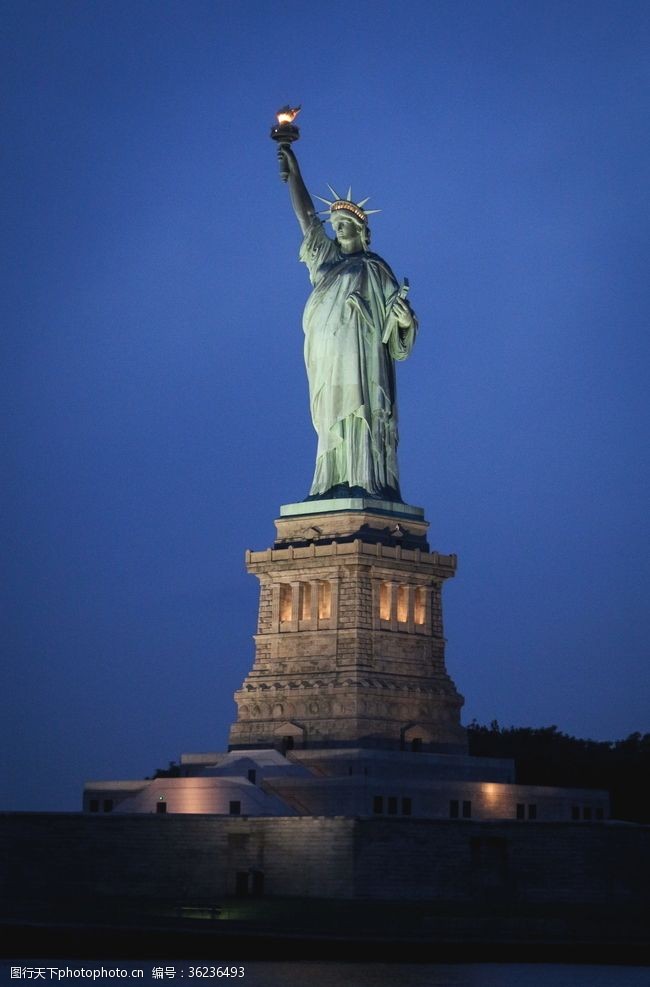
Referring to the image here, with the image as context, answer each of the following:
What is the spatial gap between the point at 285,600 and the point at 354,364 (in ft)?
22.5

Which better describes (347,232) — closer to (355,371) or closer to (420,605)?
(355,371)

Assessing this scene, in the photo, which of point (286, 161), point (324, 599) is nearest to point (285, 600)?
point (324, 599)

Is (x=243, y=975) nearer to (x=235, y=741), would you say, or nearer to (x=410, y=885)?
(x=410, y=885)

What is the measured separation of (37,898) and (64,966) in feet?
32.7

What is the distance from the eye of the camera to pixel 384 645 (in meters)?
62.2

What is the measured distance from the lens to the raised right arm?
216 ft

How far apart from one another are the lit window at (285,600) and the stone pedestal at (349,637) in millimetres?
28

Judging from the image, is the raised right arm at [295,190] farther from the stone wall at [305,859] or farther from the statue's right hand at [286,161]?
the stone wall at [305,859]

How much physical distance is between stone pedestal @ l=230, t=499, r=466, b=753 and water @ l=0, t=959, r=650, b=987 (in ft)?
45.8

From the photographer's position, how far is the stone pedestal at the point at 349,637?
200 ft

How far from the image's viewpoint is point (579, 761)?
3000 inches

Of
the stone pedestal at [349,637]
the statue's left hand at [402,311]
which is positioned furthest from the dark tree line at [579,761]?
the statue's left hand at [402,311]

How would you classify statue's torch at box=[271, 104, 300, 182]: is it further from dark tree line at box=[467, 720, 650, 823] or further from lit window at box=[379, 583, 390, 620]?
dark tree line at box=[467, 720, 650, 823]

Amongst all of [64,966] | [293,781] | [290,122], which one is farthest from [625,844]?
[290,122]
